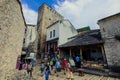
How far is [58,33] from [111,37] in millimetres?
10041

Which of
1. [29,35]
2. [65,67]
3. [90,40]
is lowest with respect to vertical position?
[65,67]

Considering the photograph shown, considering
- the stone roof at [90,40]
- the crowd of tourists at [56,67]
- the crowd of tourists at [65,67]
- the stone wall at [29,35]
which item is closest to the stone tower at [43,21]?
the stone wall at [29,35]

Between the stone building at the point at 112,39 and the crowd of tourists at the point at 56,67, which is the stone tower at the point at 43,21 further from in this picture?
the stone building at the point at 112,39

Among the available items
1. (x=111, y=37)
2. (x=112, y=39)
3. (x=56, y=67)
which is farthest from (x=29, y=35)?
(x=112, y=39)

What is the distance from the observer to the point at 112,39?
9.70 meters

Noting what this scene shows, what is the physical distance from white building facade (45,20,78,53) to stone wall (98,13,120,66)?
8537mm

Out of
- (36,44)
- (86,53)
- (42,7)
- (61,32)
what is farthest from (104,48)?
(42,7)

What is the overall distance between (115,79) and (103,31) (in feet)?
17.6

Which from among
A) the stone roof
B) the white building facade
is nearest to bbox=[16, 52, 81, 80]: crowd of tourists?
the stone roof

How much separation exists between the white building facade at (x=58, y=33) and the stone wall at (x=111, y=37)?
8.54 meters

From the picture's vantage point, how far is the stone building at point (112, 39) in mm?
9058

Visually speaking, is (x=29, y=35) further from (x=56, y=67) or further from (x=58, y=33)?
(x=56, y=67)

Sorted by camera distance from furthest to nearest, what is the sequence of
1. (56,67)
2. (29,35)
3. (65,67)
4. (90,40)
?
(29,35)
(90,40)
(56,67)
(65,67)

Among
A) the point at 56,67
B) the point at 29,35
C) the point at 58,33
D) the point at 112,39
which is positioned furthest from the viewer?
the point at 29,35
